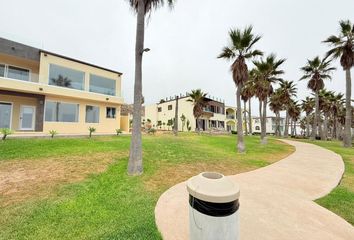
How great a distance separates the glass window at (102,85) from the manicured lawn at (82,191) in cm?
1273

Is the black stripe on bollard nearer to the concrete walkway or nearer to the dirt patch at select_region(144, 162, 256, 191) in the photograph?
the concrete walkway

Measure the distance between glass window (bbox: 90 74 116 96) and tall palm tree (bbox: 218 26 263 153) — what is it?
14.1 m

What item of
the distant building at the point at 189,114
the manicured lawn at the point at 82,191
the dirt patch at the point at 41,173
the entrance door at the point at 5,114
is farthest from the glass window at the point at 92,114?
the distant building at the point at 189,114

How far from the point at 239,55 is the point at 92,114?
1687 centimetres

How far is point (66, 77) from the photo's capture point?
1986 cm

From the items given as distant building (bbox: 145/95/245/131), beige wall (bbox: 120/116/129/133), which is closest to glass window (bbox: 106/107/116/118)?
beige wall (bbox: 120/116/129/133)

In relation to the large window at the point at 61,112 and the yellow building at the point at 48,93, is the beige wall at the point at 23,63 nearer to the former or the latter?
the yellow building at the point at 48,93

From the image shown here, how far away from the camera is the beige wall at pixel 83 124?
61.8 feet

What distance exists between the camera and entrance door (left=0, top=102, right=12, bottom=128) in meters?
16.9

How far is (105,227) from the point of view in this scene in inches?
151

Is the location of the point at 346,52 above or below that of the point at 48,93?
above

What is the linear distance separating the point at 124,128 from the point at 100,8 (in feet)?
58.0

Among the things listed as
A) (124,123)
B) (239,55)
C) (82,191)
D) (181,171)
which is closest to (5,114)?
(124,123)

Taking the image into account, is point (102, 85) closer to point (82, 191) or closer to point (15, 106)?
point (15, 106)
